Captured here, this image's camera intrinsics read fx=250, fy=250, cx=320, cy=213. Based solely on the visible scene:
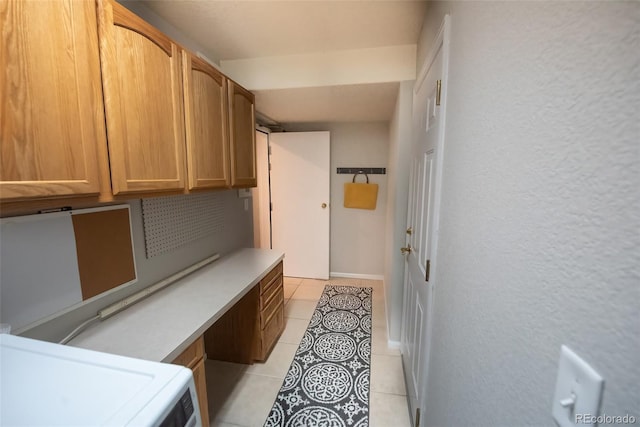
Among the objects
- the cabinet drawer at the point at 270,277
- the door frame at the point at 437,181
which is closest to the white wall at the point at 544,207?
the door frame at the point at 437,181

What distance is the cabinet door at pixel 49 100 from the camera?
719 mm

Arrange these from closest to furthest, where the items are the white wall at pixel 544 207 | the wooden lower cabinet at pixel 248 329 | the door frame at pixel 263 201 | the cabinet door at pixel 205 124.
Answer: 1. the white wall at pixel 544 207
2. the cabinet door at pixel 205 124
3. the wooden lower cabinet at pixel 248 329
4. the door frame at pixel 263 201

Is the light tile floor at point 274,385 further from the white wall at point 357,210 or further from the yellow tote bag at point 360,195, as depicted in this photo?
the yellow tote bag at point 360,195

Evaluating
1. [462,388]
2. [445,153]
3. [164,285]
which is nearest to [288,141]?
[164,285]

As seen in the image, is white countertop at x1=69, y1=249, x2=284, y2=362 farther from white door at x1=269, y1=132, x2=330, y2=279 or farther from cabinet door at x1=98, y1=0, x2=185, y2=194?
white door at x1=269, y1=132, x2=330, y2=279

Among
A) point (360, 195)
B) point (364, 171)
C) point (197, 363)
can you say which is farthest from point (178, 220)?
point (364, 171)

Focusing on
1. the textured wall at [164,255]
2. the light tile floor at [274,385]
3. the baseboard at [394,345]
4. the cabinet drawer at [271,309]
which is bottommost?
the light tile floor at [274,385]

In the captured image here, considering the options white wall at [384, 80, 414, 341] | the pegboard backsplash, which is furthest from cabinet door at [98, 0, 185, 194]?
white wall at [384, 80, 414, 341]

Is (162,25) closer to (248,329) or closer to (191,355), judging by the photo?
(191,355)

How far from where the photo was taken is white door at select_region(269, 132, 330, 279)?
135 inches

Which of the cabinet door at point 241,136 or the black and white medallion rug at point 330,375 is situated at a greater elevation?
the cabinet door at point 241,136

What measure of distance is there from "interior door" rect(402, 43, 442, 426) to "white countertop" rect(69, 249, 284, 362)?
1.06 metres

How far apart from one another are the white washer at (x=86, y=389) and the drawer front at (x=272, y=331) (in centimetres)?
142

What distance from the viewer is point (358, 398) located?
170 centimetres
